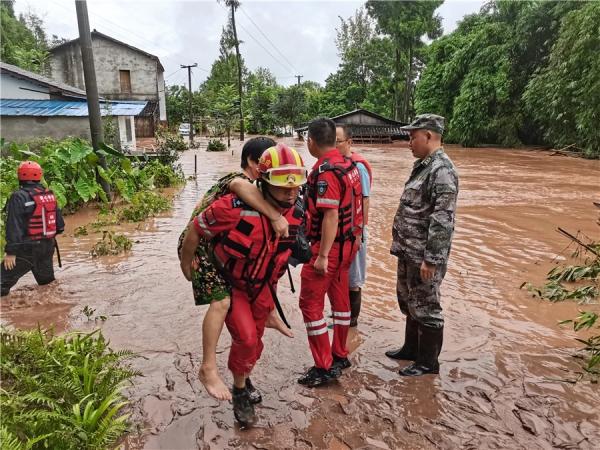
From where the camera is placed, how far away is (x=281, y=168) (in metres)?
2.44

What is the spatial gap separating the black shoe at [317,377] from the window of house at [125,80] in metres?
34.1

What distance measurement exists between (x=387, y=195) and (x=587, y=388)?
9.84 metres

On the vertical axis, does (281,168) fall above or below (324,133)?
below

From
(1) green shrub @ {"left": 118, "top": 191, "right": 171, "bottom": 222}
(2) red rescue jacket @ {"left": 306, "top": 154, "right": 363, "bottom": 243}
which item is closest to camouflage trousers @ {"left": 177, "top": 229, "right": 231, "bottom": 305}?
(2) red rescue jacket @ {"left": 306, "top": 154, "right": 363, "bottom": 243}

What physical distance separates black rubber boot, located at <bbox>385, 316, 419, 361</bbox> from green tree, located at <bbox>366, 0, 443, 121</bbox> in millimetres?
43256

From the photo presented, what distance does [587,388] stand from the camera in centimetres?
328

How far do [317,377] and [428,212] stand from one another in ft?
4.99

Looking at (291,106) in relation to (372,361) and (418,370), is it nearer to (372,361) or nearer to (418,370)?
(372,361)

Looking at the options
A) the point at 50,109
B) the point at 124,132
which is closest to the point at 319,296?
the point at 50,109

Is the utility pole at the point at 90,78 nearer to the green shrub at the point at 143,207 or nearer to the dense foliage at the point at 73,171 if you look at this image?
the dense foliage at the point at 73,171

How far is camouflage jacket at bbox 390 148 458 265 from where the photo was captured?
317 cm

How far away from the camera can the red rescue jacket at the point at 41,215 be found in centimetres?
→ 493

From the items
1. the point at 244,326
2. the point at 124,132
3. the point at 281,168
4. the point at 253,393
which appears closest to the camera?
the point at 281,168

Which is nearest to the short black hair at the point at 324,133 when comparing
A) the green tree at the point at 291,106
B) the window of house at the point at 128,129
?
the window of house at the point at 128,129
